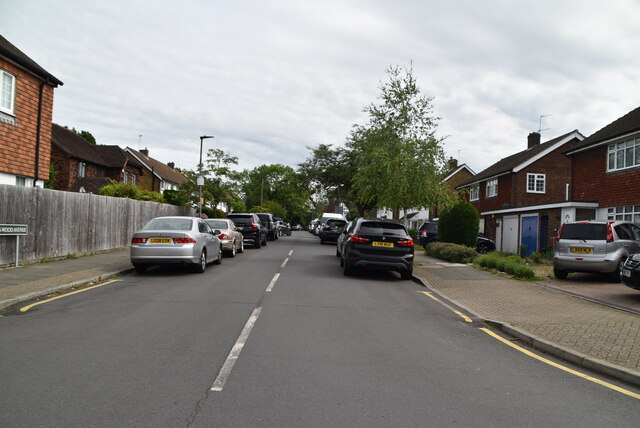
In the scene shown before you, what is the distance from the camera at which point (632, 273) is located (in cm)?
968

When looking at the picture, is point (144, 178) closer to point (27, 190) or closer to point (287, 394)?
point (27, 190)

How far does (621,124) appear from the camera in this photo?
21094mm

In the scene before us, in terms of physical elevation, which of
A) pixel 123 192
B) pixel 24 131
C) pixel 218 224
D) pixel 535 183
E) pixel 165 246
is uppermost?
pixel 535 183

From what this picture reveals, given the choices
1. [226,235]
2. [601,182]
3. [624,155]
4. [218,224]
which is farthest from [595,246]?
[218,224]

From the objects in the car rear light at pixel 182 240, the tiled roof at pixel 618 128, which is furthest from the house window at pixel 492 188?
the car rear light at pixel 182 240

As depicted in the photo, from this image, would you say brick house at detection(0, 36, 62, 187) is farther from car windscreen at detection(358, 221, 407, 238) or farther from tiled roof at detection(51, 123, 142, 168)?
tiled roof at detection(51, 123, 142, 168)

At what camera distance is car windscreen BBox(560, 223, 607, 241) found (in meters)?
12.8

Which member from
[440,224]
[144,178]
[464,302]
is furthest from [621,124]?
[144,178]

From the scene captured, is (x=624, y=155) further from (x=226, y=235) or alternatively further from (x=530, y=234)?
(x=226, y=235)

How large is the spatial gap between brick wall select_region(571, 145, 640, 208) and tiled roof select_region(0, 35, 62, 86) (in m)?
22.9

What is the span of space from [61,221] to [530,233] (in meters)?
22.6

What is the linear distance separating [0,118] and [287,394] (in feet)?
50.4

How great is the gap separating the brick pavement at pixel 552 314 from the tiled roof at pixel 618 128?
34.8 feet

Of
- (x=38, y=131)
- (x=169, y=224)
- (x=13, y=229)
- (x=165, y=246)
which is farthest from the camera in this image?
(x=38, y=131)
